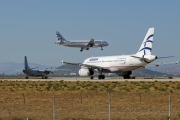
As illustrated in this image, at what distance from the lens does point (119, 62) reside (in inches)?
3342

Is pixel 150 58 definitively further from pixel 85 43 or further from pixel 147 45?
pixel 85 43

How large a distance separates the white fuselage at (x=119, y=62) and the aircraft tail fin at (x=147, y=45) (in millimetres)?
1695

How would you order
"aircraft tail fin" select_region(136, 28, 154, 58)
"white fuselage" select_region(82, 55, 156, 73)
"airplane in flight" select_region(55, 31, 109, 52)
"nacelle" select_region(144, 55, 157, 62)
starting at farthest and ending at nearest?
"airplane in flight" select_region(55, 31, 109, 52), "aircraft tail fin" select_region(136, 28, 154, 58), "white fuselage" select_region(82, 55, 156, 73), "nacelle" select_region(144, 55, 157, 62)

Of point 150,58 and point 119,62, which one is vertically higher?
point 150,58

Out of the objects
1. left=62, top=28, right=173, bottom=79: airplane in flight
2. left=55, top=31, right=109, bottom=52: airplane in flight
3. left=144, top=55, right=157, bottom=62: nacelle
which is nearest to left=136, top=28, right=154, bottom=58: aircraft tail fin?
left=62, top=28, right=173, bottom=79: airplane in flight

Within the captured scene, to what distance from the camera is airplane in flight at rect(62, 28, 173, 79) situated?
269ft

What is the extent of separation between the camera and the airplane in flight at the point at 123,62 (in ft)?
269

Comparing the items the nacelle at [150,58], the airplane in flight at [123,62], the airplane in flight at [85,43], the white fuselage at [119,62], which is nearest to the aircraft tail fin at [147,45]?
the airplane in flight at [123,62]

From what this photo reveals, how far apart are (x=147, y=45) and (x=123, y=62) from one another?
5028mm

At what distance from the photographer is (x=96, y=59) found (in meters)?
91.5

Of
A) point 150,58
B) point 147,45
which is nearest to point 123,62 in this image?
point 147,45

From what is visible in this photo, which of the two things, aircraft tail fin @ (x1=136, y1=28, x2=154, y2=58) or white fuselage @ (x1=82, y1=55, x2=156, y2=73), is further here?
aircraft tail fin @ (x1=136, y1=28, x2=154, y2=58)

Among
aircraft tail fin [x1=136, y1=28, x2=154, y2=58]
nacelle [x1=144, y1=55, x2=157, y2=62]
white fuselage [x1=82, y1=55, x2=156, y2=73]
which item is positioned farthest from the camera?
aircraft tail fin [x1=136, y1=28, x2=154, y2=58]

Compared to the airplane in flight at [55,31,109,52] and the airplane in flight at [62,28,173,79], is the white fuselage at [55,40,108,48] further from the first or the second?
the airplane in flight at [62,28,173,79]
